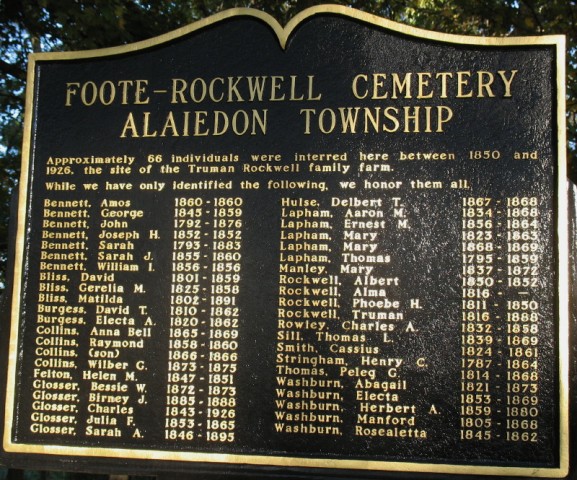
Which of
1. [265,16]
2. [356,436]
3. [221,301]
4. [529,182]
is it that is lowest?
[356,436]

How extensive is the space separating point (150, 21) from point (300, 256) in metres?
6.51

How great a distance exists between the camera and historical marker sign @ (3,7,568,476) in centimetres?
603

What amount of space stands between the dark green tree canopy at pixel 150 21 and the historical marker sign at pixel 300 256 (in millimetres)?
4023

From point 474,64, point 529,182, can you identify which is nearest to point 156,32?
point 474,64

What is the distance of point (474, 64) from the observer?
253 inches

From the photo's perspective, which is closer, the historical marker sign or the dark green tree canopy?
the historical marker sign

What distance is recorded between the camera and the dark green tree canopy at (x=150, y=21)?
1053 centimetres

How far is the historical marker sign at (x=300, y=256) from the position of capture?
237 inches

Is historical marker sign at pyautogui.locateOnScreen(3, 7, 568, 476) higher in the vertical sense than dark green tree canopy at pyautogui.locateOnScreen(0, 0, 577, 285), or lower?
lower

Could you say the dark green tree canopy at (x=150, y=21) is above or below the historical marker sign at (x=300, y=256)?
above

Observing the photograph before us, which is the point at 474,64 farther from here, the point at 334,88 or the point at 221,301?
the point at 221,301

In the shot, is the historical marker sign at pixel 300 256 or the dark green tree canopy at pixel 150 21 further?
the dark green tree canopy at pixel 150 21

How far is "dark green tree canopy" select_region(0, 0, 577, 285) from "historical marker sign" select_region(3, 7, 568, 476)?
13.2ft

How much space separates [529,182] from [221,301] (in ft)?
8.71
